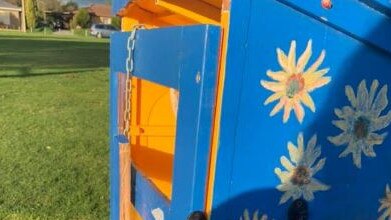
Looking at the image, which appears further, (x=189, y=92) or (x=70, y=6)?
(x=70, y=6)

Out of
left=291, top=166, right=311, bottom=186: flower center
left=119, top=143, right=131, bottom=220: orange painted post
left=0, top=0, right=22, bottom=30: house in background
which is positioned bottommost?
left=0, top=0, right=22, bottom=30: house in background

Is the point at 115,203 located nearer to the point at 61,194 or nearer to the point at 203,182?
the point at 203,182

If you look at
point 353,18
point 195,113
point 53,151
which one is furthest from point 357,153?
point 53,151

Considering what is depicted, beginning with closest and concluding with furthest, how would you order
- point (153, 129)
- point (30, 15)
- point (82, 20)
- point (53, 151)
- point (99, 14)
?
point (153, 129) < point (53, 151) < point (30, 15) < point (82, 20) < point (99, 14)

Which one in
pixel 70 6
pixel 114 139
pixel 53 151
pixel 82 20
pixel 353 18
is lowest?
pixel 82 20

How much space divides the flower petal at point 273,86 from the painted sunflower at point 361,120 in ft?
0.68

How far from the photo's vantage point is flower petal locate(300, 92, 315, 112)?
61.1 inches

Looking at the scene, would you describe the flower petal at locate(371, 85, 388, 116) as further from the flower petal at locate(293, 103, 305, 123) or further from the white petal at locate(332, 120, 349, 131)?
the flower petal at locate(293, 103, 305, 123)

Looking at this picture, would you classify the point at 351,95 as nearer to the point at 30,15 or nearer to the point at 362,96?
the point at 362,96

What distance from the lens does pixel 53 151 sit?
560 cm

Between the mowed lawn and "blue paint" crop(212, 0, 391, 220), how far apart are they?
2.65 m

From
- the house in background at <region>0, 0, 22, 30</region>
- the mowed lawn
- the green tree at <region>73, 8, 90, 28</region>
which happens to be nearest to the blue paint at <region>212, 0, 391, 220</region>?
the mowed lawn

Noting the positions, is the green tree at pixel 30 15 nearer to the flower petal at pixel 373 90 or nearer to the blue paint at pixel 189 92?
the blue paint at pixel 189 92

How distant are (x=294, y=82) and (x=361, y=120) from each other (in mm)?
271
